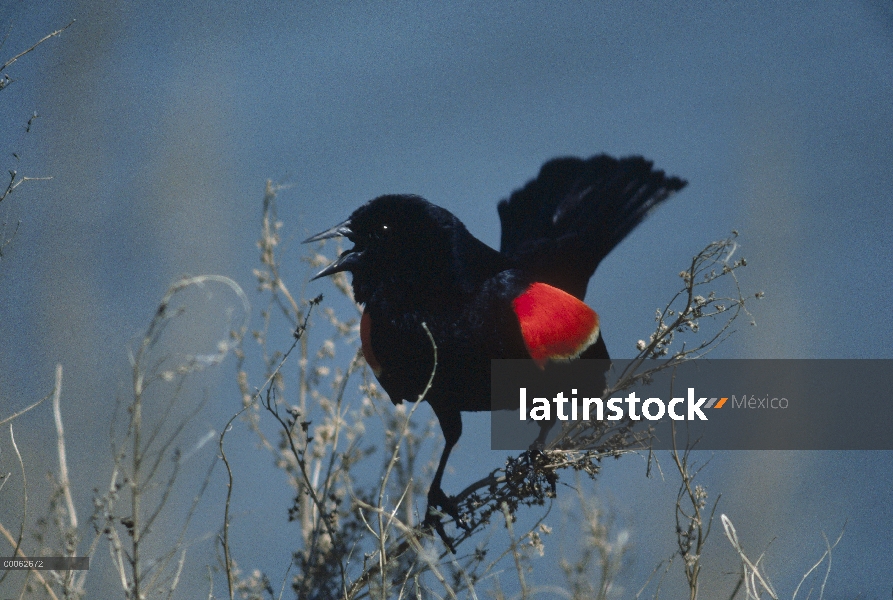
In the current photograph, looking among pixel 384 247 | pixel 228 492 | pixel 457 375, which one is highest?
pixel 384 247

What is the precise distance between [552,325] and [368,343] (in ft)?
2.09

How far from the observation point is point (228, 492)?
1460 millimetres

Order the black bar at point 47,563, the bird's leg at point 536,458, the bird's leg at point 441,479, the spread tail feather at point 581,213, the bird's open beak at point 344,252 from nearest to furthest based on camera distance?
the black bar at point 47,563 → the bird's leg at point 536,458 → the bird's leg at point 441,479 → the bird's open beak at point 344,252 → the spread tail feather at point 581,213

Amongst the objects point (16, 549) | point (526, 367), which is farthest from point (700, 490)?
Answer: point (16, 549)

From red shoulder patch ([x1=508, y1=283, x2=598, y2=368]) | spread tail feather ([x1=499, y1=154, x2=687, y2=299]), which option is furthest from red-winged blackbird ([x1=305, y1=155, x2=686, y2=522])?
spread tail feather ([x1=499, y1=154, x2=687, y2=299])

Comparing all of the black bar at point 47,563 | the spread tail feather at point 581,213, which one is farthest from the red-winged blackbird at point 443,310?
the black bar at point 47,563

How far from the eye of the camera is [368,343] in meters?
2.47

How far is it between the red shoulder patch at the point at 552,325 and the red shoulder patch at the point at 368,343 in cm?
51

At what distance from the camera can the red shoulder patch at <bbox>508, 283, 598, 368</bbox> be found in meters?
2.34

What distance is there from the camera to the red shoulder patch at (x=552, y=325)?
7.66 feet

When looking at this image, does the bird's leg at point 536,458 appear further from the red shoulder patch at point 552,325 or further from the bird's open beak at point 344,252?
the bird's open beak at point 344,252

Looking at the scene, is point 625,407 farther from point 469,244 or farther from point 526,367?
point 469,244

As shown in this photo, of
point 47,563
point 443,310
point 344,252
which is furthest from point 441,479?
point 47,563

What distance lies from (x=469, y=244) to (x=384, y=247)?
1.01 feet
